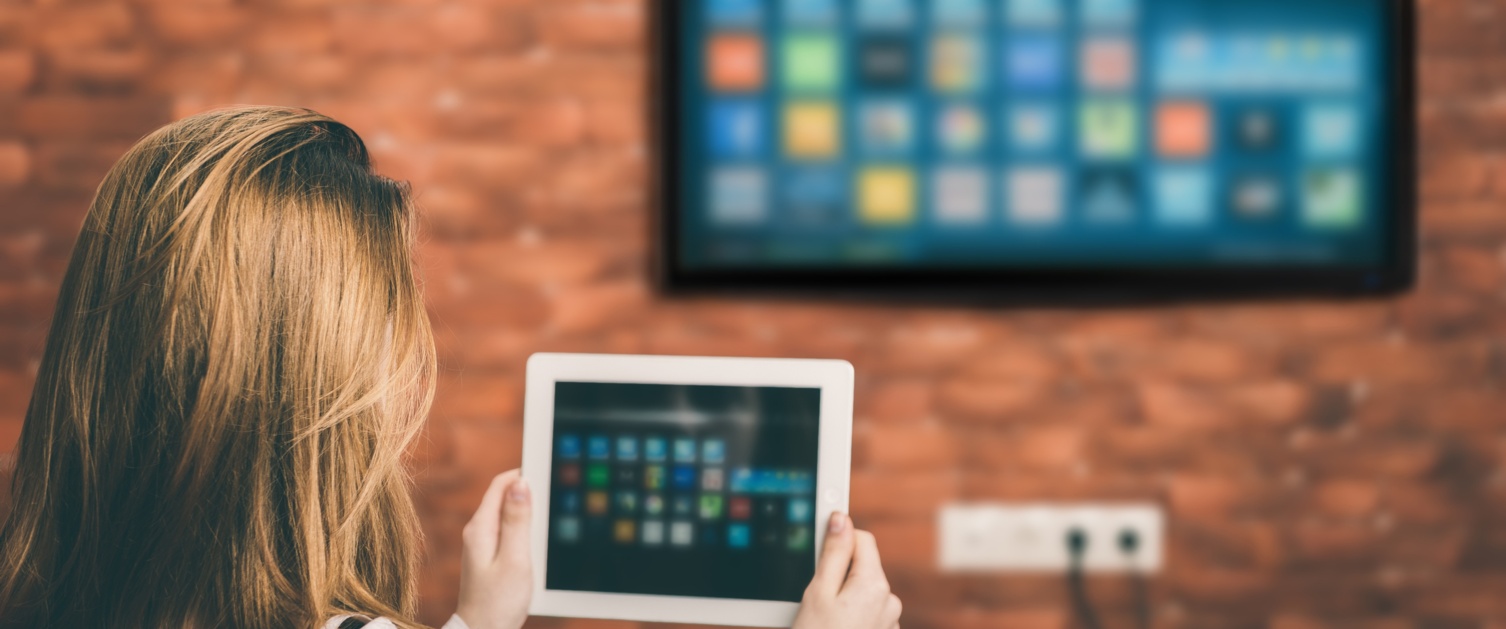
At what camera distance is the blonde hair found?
1.93 feet

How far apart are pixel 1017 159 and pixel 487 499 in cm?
70

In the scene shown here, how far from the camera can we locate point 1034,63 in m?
1.14

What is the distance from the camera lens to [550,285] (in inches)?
46.6

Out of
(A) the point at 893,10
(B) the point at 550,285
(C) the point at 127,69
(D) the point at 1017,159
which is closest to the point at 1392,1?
(D) the point at 1017,159

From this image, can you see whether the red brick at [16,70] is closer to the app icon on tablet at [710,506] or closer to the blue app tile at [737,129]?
the blue app tile at [737,129]

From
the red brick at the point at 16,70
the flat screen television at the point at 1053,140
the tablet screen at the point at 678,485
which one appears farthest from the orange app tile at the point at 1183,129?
the red brick at the point at 16,70

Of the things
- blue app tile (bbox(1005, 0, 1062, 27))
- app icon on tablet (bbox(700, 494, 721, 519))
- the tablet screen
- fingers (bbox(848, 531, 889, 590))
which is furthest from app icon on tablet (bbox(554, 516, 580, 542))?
blue app tile (bbox(1005, 0, 1062, 27))

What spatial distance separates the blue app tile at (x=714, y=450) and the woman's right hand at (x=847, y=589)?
0.11m

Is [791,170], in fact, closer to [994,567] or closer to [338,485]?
[994,567]

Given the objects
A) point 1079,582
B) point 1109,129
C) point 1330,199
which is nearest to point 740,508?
point 1079,582

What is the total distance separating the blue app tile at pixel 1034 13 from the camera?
3.71 feet

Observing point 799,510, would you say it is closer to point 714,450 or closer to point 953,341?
point 714,450

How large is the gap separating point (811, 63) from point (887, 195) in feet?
0.58

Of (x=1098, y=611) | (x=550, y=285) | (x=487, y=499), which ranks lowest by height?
(x=1098, y=611)
